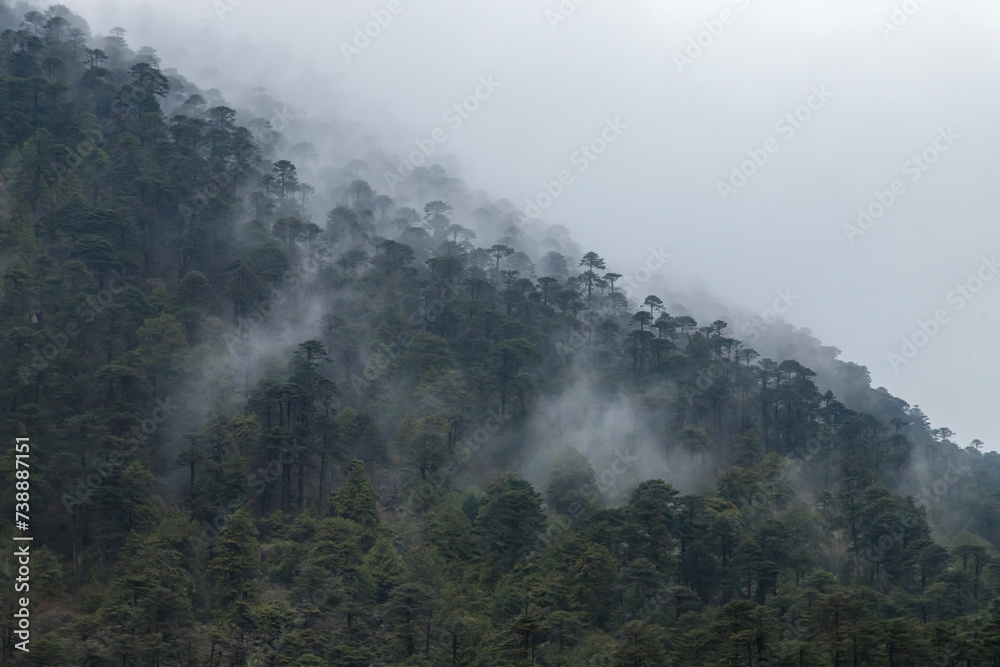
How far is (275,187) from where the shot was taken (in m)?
95.0

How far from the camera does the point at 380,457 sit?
68688 mm

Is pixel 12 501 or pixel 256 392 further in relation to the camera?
pixel 256 392

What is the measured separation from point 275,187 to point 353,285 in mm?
17161

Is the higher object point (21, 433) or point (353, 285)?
point (353, 285)

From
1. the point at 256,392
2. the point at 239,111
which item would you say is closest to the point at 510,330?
the point at 256,392

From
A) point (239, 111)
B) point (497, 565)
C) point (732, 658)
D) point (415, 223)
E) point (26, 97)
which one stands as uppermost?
point (239, 111)

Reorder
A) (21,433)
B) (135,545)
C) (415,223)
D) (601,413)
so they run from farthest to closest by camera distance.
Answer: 1. (415,223)
2. (601,413)
3. (21,433)
4. (135,545)

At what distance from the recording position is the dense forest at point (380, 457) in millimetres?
48250

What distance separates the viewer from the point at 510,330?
8425 centimetres

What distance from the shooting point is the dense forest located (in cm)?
4825

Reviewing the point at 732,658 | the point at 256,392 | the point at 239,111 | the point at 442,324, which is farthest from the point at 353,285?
the point at 239,111

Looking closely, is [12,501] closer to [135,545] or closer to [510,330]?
[135,545]

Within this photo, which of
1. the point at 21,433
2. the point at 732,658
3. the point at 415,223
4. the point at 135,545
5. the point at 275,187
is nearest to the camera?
the point at 732,658

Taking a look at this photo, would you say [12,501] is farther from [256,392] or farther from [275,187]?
[275,187]
